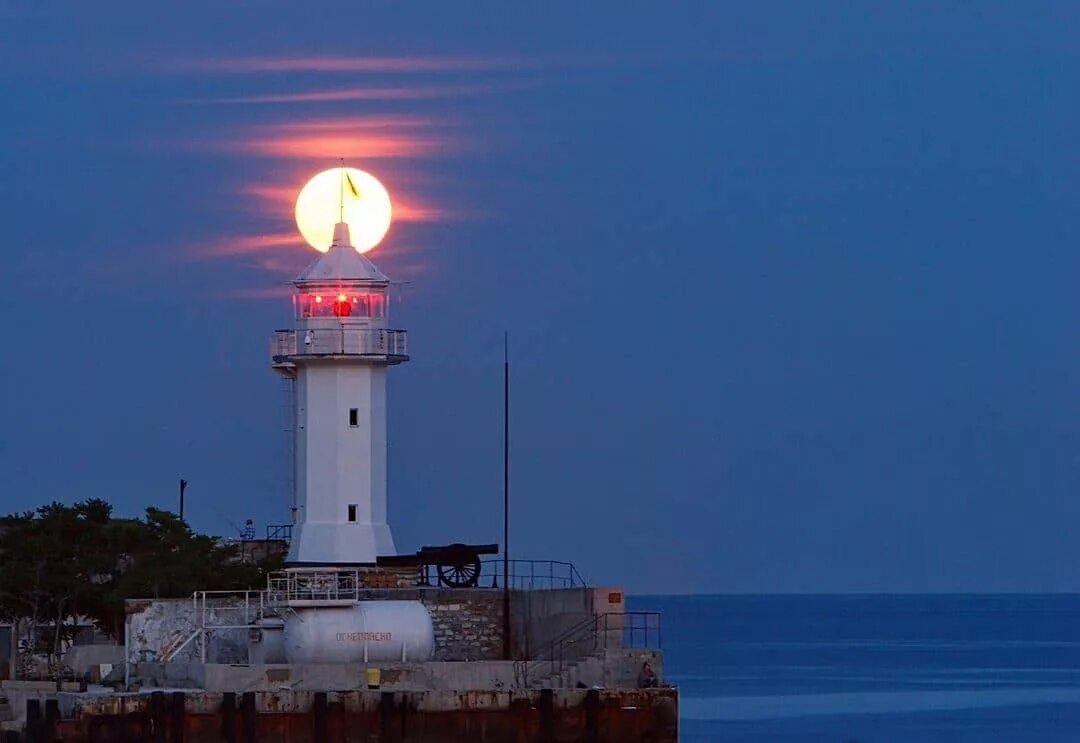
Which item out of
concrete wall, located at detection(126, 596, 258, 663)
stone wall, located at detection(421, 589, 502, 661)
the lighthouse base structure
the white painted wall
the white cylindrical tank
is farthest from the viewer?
the white painted wall

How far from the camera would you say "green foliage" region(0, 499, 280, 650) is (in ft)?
179

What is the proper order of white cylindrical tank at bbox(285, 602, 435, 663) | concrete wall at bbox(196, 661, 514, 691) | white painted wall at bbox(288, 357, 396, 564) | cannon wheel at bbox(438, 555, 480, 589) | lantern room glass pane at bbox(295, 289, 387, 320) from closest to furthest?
concrete wall at bbox(196, 661, 514, 691) < white cylindrical tank at bbox(285, 602, 435, 663) < cannon wheel at bbox(438, 555, 480, 589) < white painted wall at bbox(288, 357, 396, 564) < lantern room glass pane at bbox(295, 289, 387, 320)

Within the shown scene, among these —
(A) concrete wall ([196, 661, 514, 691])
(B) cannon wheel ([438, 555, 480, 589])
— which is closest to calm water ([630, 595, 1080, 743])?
(B) cannon wheel ([438, 555, 480, 589])

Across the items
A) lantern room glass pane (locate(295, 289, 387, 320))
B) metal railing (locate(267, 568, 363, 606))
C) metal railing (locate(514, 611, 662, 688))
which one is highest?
lantern room glass pane (locate(295, 289, 387, 320))

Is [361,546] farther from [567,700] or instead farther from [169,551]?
[567,700]

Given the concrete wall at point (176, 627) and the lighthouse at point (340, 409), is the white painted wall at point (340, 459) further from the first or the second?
the concrete wall at point (176, 627)

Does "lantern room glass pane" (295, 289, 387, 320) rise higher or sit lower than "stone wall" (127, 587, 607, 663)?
higher

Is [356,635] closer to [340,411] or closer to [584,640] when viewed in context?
[584,640]

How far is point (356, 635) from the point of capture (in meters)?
46.2

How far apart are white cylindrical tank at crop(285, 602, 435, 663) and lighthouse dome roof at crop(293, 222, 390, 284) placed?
34.4 feet

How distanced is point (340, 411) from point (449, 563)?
13.3ft

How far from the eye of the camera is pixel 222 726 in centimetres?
4266

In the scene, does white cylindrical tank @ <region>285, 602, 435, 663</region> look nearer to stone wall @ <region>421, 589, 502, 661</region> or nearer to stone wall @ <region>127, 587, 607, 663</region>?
stone wall @ <region>127, 587, 607, 663</region>

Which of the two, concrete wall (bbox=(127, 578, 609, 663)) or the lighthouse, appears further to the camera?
the lighthouse
